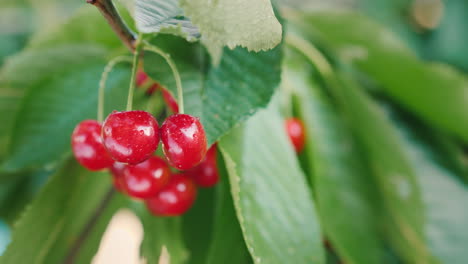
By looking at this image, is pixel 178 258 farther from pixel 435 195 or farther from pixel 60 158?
pixel 435 195

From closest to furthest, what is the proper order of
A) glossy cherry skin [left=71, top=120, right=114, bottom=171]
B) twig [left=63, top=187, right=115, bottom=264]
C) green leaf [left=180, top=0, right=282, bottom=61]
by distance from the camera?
1. green leaf [left=180, top=0, right=282, bottom=61]
2. glossy cherry skin [left=71, top=120, right=114, bottom=171]
3. twig [left=63, top=187, right=115, bottom=264]

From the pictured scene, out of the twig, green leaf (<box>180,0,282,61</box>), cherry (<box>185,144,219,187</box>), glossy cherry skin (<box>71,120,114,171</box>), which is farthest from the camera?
the twig

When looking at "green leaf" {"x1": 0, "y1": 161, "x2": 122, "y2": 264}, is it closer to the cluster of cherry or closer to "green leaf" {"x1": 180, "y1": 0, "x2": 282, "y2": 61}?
the cluster of cherry

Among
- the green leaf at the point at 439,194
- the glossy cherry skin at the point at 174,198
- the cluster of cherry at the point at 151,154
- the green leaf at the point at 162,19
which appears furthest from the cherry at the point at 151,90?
the green leaf at the point at 439,194

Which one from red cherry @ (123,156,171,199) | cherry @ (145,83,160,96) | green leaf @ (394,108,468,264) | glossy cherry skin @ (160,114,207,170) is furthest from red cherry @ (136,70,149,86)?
green leaf @ (394,108,468,264)

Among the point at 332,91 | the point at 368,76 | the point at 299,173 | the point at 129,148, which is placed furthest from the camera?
the point at 368,76

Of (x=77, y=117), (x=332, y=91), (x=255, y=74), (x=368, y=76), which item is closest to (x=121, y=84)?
(x=77, y=117)
